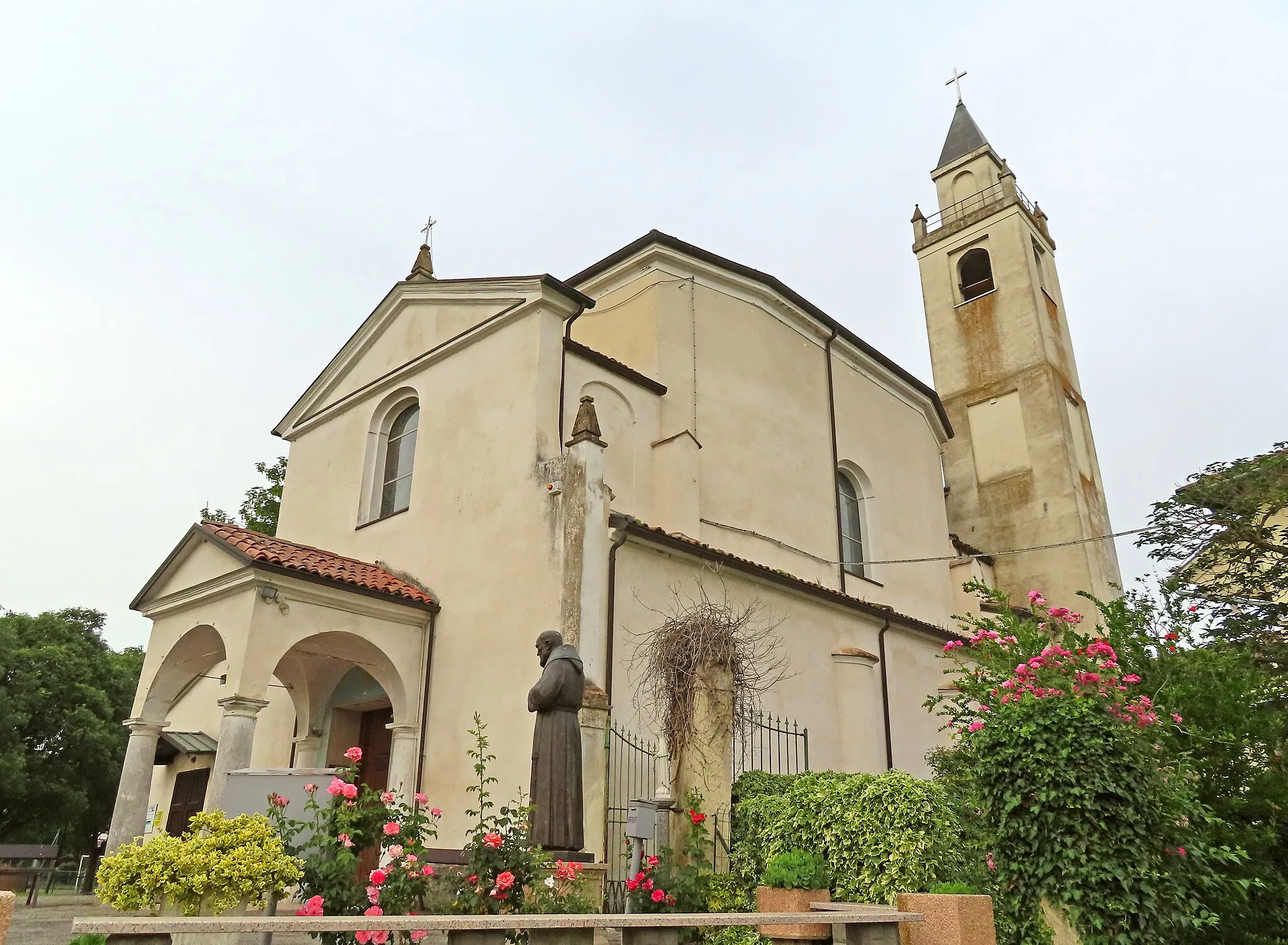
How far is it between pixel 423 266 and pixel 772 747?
377 inches

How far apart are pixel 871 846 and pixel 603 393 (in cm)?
730

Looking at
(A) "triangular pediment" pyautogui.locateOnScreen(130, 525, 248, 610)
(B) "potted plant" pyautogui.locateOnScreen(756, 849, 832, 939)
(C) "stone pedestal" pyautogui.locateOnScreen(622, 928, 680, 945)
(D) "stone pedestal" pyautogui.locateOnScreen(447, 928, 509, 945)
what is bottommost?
(C) "stone pedestal" pyautogui.locateOnScreen(622, 928, 680, 945)

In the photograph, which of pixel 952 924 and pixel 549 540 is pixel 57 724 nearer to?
pixel 549 540

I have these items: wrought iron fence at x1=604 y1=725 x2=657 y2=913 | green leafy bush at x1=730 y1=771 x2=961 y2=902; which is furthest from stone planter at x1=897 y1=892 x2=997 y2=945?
wrought iron fence at x1=604 y1=725 x2=657 y2=913

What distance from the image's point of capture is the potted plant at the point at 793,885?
6.96 meters

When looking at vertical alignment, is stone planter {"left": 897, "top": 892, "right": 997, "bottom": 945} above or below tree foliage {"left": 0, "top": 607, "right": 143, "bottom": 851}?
below

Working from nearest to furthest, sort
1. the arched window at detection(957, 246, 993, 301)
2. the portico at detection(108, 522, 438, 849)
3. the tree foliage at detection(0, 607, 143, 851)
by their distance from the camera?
the portico at detection(108, 522, 438, 849) → the arched window at detection(957, 246, 993, 301) → the tree foliage at detection(0, 607, 143, 851)

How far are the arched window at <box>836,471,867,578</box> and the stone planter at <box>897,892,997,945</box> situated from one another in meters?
10.3

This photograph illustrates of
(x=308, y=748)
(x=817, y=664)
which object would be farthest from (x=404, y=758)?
(x=817, y=664)

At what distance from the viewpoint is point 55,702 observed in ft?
92.9

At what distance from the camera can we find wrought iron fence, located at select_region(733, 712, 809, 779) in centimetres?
1080

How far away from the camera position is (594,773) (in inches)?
345

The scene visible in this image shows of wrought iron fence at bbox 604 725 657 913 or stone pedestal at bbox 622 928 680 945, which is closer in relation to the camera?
stone pedestal at bbox 622 928 680 945

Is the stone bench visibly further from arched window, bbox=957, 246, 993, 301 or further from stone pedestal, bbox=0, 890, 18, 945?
arched window, bbox=957, 246, 993, 301
